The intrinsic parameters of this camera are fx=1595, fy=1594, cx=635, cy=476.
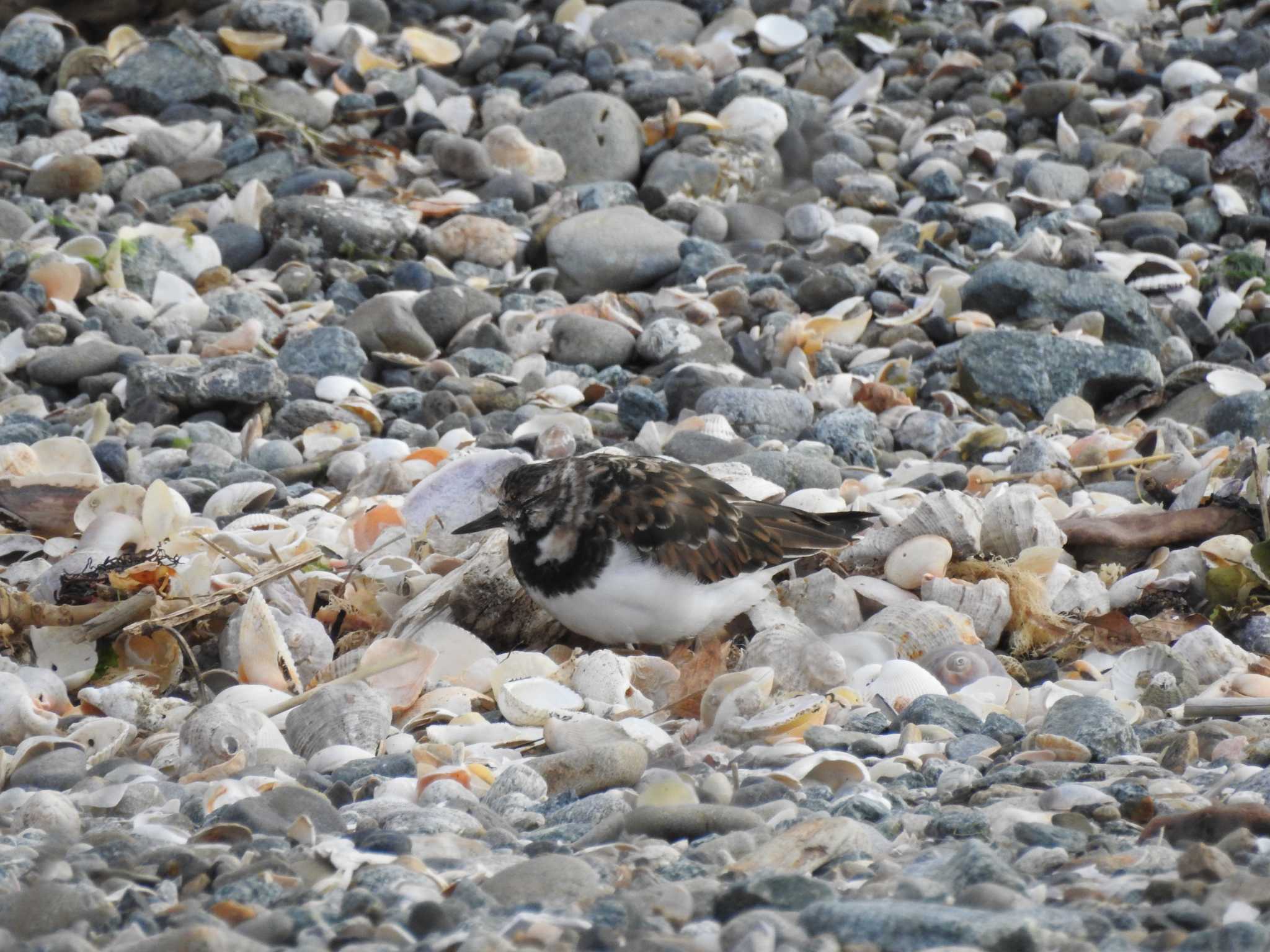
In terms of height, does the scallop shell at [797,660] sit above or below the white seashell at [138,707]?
above

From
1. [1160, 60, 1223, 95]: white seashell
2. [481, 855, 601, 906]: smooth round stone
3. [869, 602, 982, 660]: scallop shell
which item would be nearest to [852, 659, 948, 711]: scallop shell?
[869, 602, 982, 660]: scallop shell

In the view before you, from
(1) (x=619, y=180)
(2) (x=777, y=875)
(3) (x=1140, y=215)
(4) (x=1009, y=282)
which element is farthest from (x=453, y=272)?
(2) (x=777, y=875)

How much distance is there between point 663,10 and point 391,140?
2.74 metres

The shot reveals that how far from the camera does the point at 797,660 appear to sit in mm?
3969

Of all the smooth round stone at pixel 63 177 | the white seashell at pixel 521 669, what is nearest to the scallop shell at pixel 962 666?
the white seashell at pixel 521 669

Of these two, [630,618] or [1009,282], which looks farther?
[1009,282]

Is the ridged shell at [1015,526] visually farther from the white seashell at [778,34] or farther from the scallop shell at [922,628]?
the white seashell at [778,34]

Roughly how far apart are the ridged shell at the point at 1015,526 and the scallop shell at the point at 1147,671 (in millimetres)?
834

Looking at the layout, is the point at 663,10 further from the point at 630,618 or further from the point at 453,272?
the point at 630,618

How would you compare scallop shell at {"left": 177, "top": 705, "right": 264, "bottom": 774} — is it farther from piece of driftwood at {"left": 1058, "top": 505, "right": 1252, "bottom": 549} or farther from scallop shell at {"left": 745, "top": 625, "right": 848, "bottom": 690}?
piece of driftwood at {"left": 1058, "top": 505, "right": 1252, "bottom": 549}

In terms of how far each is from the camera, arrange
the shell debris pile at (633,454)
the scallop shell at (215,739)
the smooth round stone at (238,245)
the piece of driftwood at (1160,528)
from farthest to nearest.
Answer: the smooth round stone at (238,245), the piece of driftwood at (1160,528), the scallop shell at (215,739), the shell debris pile at (633,454)

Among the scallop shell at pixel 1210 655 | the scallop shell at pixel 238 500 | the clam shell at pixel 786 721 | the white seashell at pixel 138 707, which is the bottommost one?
the scallop shell at pixel 238 500

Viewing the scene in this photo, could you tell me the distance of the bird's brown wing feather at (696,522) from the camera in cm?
412

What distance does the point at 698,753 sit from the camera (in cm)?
344
